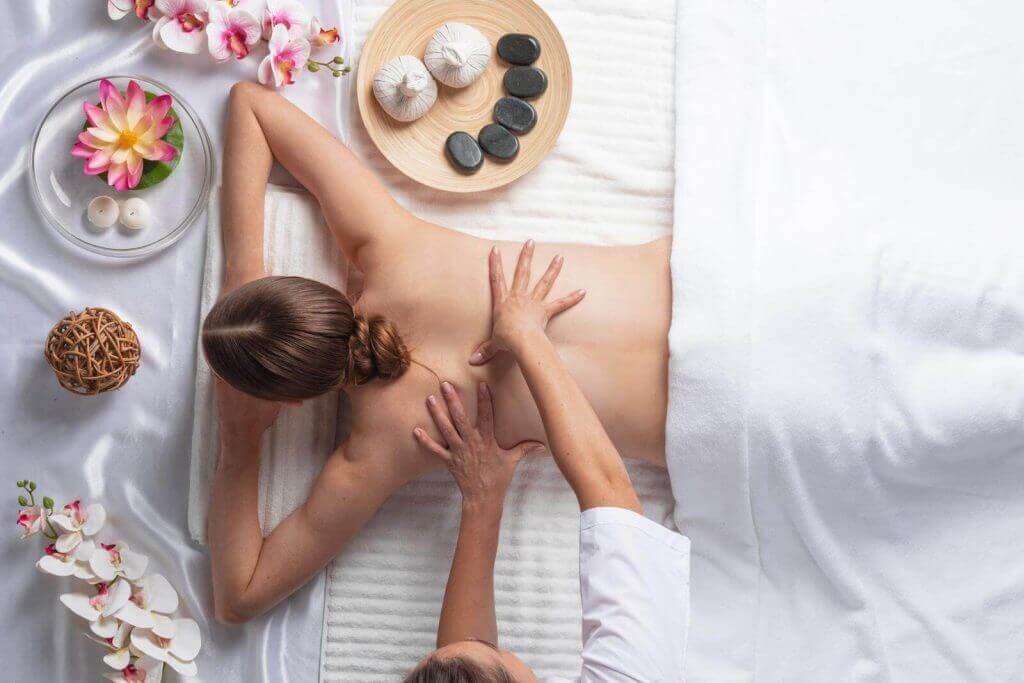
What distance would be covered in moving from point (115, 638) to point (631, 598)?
878 mm

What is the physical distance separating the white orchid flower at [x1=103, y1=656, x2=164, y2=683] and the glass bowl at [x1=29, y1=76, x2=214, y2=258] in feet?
2.29

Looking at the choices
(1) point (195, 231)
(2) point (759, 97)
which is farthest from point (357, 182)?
(2) point (759, 97)

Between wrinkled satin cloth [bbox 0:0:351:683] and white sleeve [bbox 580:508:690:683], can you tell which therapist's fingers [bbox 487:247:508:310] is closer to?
white sleeve [bbox 580:508:690:683]

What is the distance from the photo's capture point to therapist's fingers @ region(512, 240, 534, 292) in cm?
126

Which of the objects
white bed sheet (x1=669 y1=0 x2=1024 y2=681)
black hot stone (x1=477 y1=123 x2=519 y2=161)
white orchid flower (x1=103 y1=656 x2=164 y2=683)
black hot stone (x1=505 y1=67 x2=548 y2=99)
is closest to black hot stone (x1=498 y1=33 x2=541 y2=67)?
black hot stone (x1=505 y1=67 x2=548 y2=99)

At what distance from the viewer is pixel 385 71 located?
1412 mm

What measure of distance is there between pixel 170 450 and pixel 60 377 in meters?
0.23

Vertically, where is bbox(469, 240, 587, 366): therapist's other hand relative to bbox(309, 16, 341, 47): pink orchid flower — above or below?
below

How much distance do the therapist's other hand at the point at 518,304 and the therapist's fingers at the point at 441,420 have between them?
86 mm

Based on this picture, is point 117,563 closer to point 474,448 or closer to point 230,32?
point 474,448

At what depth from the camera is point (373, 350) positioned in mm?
1170

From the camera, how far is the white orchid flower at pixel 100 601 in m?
1.34

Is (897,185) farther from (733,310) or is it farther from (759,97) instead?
(733,310)

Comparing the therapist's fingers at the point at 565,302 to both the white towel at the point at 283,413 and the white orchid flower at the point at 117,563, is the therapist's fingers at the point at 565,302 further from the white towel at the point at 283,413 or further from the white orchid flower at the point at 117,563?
the white orchid flower at the point at 117,563
